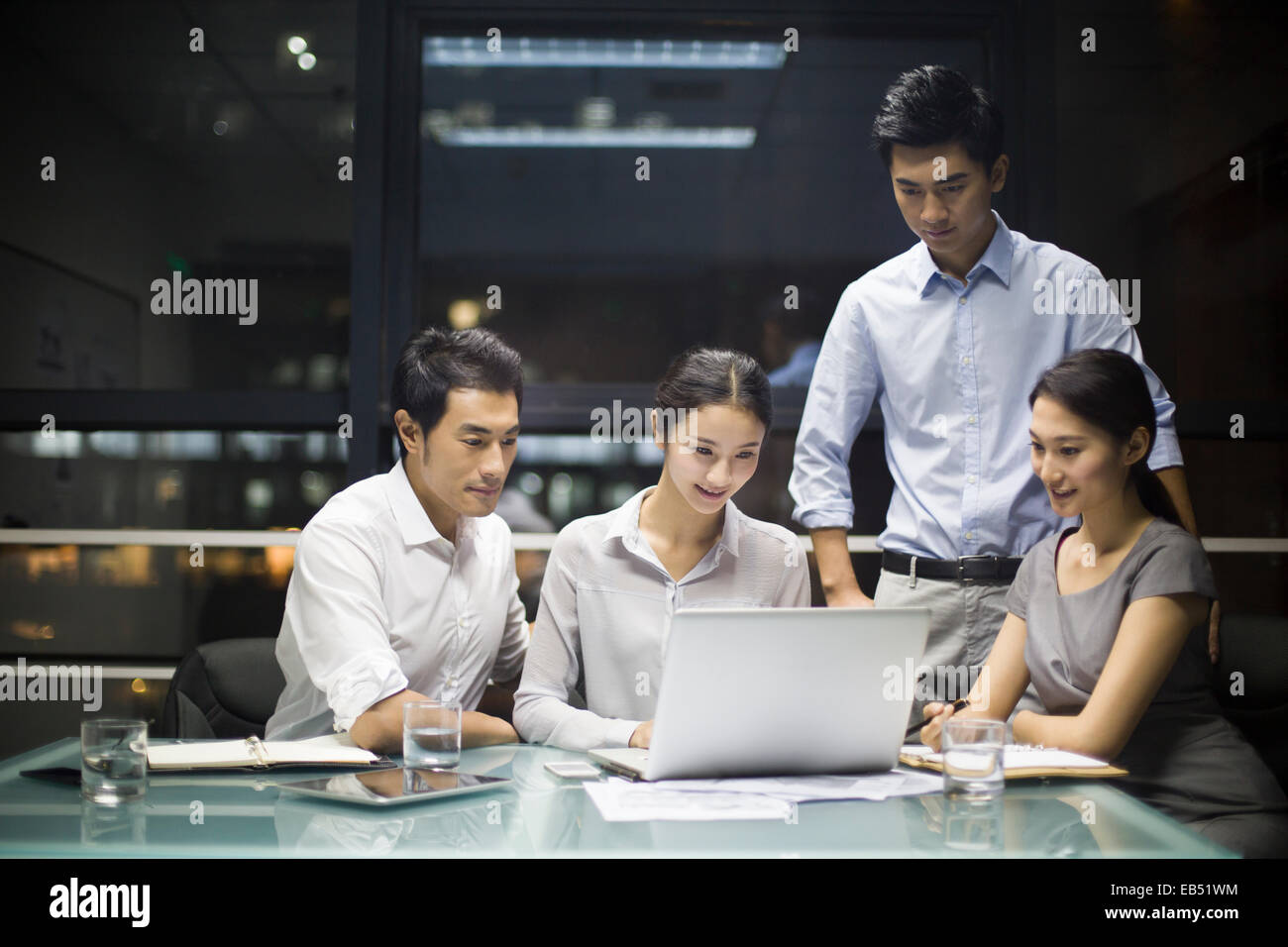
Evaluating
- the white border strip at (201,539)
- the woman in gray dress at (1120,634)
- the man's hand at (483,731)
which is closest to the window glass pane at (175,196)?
the white border strip at (201,539)

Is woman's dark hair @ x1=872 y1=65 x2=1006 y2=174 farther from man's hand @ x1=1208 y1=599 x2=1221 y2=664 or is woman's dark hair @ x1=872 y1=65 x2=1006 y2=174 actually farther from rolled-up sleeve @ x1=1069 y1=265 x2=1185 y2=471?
man's hand @ x1=1208 y1=599 x2=1221 y2=664

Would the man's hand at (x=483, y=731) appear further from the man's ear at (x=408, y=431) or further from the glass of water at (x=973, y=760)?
the glass of water at (x=973, y=760)

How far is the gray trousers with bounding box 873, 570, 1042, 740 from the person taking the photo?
92.8 inches

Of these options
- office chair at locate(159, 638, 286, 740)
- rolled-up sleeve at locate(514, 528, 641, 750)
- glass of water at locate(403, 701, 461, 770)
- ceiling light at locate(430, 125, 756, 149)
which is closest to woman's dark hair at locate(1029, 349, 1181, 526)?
rolled-up sleeve at locate(514, 528, 641, 750)

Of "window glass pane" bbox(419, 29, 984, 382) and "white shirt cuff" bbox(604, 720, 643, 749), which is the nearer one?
"white shirt cuff" bbox(604, 720, 643, 749)

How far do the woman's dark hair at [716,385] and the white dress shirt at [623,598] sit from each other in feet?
0.67

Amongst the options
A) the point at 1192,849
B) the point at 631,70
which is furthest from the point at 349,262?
the point at 1192,849

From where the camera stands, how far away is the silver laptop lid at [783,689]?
4.28ft

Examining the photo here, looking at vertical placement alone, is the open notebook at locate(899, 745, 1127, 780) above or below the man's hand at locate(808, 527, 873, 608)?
below

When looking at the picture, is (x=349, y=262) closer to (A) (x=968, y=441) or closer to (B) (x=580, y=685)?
(B) (x=580, y=685)

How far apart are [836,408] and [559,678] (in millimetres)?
928

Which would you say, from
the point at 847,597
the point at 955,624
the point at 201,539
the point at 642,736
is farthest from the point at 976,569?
the point at 201,539

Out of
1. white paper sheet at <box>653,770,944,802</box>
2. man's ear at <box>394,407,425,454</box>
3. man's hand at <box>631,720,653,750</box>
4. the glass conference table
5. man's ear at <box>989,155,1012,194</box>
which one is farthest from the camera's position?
man's ear at <box>989,155,1012,194</box>

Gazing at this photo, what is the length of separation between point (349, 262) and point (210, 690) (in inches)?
64.1
